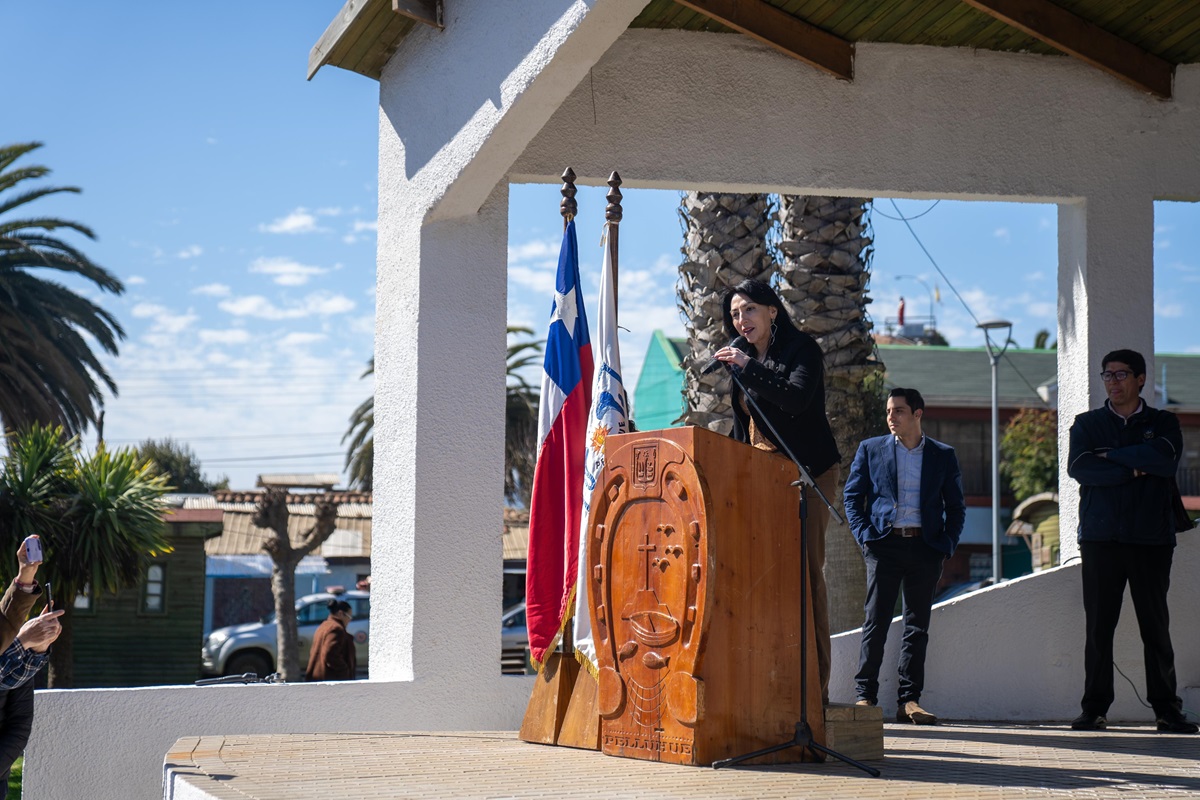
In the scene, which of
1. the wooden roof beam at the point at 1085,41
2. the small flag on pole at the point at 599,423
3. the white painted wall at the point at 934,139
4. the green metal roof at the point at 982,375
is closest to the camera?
the small flag on pole at the point at 599,423

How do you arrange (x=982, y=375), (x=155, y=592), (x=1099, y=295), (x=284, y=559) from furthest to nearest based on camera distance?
(x=982, y=375), (x=155, y=592), (x=284, y=559), (x=1099, y=295)

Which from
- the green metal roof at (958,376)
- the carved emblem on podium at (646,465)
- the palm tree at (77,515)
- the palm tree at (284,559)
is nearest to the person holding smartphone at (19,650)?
the carved emblem on podium at (646,465)

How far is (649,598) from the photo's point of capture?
183 inches

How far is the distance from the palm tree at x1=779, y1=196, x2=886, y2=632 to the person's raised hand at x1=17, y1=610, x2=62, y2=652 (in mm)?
7443

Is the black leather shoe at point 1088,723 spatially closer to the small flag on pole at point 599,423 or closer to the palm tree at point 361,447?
the small flag on pole at point 599,423

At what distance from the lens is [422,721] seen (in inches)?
263

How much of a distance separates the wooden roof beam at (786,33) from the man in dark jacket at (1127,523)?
2420 mm

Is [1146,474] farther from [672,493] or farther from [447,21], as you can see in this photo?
[447,21]

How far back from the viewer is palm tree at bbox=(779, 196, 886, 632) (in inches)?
433

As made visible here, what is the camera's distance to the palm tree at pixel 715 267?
35.0ft

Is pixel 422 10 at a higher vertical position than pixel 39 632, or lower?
higher

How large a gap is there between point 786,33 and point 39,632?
510 cm

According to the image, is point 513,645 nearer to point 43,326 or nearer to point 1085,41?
point 43,326

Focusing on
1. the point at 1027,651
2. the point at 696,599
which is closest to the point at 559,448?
the point at 696,599
